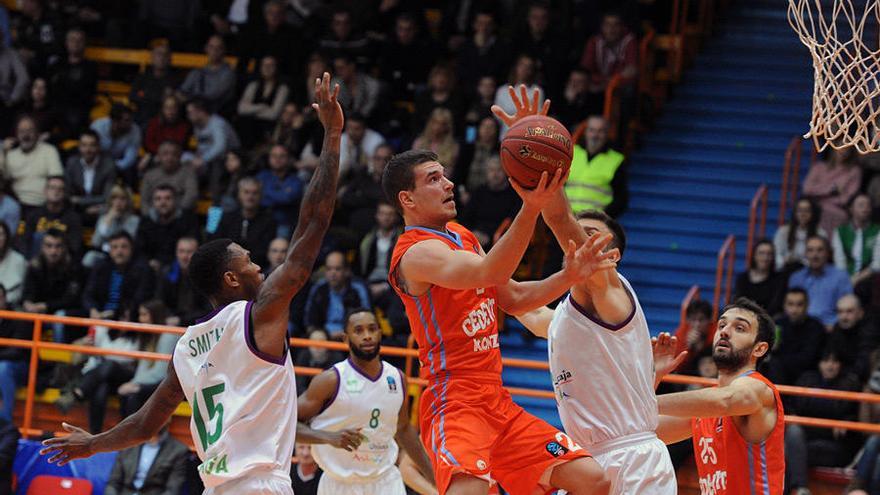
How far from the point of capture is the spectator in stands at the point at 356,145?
14.3 m

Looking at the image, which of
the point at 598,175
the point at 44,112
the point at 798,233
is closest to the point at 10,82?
the point at 44,112

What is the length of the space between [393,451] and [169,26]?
9266 millimetres

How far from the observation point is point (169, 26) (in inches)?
661

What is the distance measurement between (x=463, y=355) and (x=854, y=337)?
19.8 feet

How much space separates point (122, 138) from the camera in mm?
15586

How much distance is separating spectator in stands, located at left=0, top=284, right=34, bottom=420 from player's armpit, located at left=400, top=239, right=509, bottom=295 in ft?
22.5

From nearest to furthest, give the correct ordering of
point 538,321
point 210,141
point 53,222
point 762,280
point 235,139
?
point 538,321 → point 762,280 → point 53,222 → point 210,141 → point 235,139

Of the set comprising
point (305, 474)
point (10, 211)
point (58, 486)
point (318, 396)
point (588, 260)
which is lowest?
point (58, 486)

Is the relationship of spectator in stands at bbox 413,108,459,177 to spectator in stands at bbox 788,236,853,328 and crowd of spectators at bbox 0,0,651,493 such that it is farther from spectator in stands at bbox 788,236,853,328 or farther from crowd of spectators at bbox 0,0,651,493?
spectator in stands at bbox 788,236,853,328

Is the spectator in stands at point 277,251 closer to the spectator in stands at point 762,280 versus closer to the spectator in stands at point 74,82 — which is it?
the spectator in stands at point 762,280

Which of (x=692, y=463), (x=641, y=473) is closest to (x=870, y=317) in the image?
(x=692, y=463)

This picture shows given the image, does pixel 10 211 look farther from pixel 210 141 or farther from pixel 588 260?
pixel 588 260

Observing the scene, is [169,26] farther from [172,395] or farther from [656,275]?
[172,395]

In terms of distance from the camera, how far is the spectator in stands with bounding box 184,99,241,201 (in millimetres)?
15023
